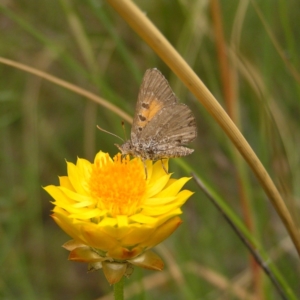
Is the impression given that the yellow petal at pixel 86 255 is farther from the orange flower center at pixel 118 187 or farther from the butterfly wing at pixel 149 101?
the butterfly wing at pixel 149 101

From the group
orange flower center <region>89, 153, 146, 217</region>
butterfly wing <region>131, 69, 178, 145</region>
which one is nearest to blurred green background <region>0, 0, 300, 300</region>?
butterfly wing <region>131, 69, 178, 145</region>

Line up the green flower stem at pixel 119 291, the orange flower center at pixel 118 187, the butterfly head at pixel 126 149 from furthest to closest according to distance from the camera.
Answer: the butterfly head at pixel 126 149 → the orange flower center at pixel 118 187 → the green flower stem at pixel 119 291

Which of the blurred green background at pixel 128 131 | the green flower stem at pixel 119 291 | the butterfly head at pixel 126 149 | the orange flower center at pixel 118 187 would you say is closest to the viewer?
the green flower stem at pixel 119 291

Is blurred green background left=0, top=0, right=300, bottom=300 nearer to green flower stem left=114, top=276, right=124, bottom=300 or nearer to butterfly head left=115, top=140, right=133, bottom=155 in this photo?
butterfly head left=115, top=140, right=133, bottom=155

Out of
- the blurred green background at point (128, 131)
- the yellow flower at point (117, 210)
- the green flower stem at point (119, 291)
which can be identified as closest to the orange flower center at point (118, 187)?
the yellow flower at point (117, 210)

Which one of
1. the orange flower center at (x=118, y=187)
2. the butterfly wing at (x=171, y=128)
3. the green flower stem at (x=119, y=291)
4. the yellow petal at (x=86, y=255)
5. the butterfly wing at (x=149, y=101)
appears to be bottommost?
the green flower stem at (x=119, y=291)

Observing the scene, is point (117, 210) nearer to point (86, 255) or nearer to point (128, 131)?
point (86, 255)

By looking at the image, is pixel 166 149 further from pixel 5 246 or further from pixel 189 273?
pixel 5 246

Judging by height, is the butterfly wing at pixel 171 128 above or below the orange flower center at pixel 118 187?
above
